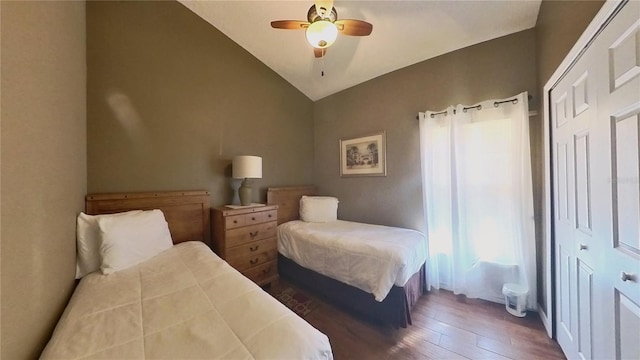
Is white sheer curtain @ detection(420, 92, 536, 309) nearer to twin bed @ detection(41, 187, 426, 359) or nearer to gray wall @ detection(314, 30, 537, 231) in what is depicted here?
gray wall @ detection(314, 30, 537, 231)

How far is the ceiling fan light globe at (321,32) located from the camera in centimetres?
146

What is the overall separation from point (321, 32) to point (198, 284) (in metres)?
1.81

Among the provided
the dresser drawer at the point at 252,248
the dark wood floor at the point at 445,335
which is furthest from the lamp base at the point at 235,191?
the dark wood floor at the point at 445,335

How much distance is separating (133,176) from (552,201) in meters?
3.67

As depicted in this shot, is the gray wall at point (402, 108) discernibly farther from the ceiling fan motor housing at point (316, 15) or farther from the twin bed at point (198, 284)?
the ceiling fan motor housing at point (316, 15)

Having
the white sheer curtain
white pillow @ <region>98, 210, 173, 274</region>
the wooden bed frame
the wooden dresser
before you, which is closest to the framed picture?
the white sheer curtain

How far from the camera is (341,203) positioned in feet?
11.1

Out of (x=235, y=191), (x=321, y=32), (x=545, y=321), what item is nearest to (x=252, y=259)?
(x=235, y=191)

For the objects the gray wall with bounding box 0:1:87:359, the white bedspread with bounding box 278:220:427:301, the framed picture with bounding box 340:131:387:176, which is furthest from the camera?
the framed picture with bounding box 340:131:387:176

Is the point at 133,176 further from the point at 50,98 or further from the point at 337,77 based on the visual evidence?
the point at 337,77

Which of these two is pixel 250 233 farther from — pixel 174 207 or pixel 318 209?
pixel 318 209

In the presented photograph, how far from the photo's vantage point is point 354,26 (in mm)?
1659

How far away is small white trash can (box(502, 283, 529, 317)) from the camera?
192cm

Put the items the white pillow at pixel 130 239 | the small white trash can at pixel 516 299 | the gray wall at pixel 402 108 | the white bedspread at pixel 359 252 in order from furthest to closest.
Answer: the gray wall at pixel 402 108 < the small white trash can at pixel 516 299 < the white bedspread at pixel 359 252 < the white pillow at pixel 130 239
